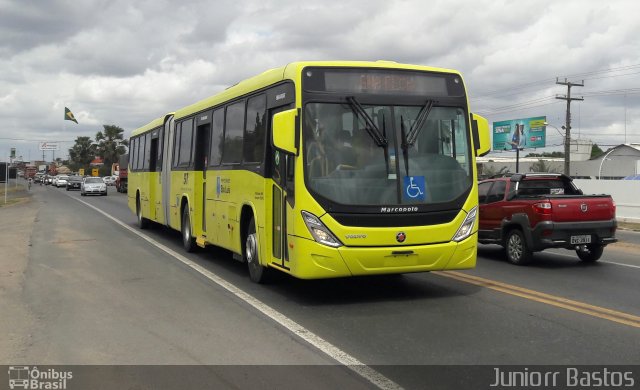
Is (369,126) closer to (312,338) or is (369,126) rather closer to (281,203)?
(281,203)

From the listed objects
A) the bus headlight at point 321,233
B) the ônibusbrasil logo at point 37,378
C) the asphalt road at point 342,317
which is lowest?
the ônibusbrasil logo at point 37,378

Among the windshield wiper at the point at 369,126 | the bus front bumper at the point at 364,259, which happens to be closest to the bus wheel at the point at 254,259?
the bus front bumper at the point at 364,259

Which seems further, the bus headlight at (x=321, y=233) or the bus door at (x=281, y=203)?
the bus door at (x=281, y=203)

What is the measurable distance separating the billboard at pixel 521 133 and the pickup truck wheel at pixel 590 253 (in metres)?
56.2

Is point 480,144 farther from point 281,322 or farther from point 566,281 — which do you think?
point 281,322

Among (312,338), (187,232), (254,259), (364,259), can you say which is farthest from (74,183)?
(312,338)

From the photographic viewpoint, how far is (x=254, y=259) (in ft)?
30.7

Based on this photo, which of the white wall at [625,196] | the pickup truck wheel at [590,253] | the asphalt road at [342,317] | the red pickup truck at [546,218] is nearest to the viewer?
the asphalt road at [342,317]

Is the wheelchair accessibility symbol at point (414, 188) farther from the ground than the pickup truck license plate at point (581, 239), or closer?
farther from the ground

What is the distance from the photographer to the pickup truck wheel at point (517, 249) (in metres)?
11.7

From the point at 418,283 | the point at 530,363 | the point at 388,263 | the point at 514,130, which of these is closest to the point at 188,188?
the point at 418,283

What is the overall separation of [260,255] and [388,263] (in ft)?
6.99

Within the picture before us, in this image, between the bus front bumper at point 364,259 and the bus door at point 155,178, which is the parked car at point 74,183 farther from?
the bus front bumper at point 364,259

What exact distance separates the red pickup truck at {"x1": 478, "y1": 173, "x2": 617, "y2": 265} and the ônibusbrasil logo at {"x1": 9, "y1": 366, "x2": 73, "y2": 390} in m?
8.79
